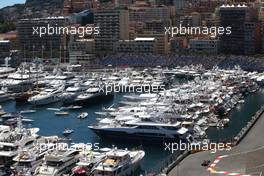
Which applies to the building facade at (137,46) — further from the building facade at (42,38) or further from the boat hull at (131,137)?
the boat hull at (131,137)

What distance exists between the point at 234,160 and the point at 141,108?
6.94m

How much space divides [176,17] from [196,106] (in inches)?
884

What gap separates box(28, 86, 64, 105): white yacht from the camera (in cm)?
2217

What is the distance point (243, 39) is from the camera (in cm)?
3328

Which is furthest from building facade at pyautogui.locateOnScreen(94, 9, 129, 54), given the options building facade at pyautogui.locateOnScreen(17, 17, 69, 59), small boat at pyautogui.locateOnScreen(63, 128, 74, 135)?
small boat at pyautogui.locateOnScreen(63, 128, 74, 135)

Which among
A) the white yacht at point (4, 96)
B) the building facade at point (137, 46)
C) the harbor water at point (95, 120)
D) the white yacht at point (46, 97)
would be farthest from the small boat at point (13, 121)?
the building facade at point (137, 46)

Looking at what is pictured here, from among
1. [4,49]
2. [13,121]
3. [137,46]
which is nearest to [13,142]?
[13,121]

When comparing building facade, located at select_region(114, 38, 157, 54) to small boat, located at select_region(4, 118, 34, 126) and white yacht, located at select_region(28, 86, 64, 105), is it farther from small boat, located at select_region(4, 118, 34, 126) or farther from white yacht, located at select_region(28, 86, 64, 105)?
small boat, located at select_region(4, 118, 34, 126)

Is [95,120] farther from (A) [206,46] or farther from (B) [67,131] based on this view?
(A) [206,46]

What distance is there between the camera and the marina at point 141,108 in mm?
15536

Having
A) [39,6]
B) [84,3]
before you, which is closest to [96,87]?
[84,3]

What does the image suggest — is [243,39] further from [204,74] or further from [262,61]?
[204,74]

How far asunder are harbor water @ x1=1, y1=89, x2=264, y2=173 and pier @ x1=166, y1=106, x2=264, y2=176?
5.99ft

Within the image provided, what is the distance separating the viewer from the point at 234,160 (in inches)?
439
